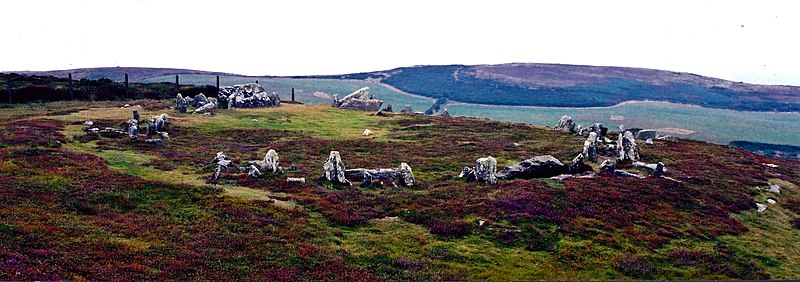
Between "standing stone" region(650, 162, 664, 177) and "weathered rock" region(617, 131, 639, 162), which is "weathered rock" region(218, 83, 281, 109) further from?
"standing stone" region(650, 162, 664, 177)

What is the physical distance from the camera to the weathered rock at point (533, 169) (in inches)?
1711

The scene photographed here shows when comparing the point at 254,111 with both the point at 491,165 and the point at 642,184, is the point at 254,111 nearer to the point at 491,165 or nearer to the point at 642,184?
the point at 491,165

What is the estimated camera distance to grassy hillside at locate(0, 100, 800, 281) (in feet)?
75.6

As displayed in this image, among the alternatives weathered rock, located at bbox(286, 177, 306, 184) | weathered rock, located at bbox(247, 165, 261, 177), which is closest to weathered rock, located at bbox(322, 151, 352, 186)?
weathered rock, located at bbox(286, 177, 306, 184)

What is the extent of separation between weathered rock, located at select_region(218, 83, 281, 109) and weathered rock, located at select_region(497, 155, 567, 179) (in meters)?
61.5

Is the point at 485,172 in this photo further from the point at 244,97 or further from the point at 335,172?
the point at 244,97

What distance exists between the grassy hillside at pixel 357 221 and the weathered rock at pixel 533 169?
166cm

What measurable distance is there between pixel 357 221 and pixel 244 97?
71.4m

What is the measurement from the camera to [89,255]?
21.8m

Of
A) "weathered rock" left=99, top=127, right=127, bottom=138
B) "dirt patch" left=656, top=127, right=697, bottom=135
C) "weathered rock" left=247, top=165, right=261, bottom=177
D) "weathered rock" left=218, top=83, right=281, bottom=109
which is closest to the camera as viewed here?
"weathered rock" left=247, top=165, right=261, bottom=177

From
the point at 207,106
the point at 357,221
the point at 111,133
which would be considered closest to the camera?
the point at 357,221

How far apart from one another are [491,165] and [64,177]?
28375 mm

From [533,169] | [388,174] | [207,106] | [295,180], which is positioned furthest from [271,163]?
[207,106]

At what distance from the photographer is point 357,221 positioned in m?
30.5
